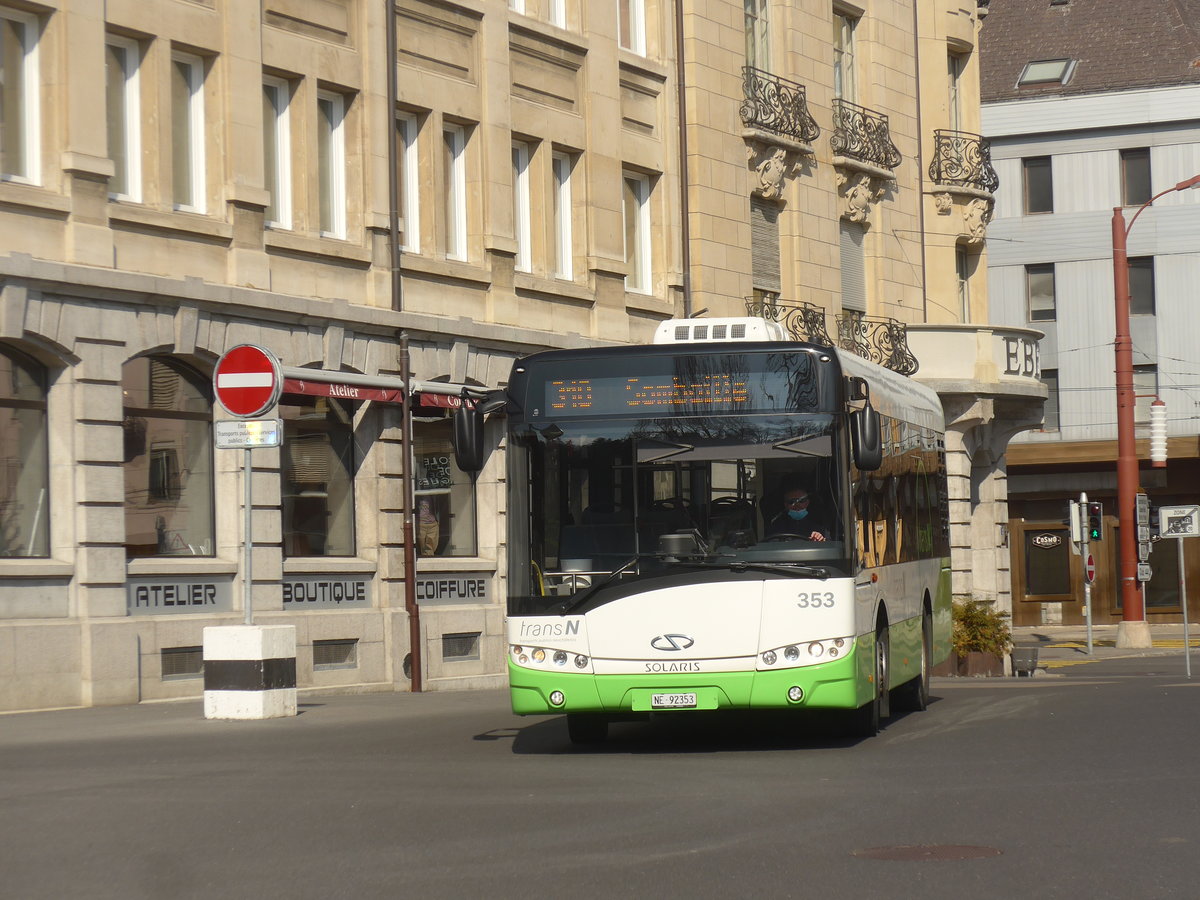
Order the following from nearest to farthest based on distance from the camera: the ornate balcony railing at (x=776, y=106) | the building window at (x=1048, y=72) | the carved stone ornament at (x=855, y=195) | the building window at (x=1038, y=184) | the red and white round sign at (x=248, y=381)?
the red and white round sign at (x=248, y=381) → the ornate balcony railing at (x=776, y=106) → the carved stone ornament at (x=855, y=195) → the building window at (x=1038, y=184) → the building window at (x=1048, y=72)

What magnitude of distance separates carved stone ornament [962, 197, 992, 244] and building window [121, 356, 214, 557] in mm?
21024

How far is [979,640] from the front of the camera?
1176 inches

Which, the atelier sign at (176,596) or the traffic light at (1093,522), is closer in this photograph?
the atelier sign at (176,596)

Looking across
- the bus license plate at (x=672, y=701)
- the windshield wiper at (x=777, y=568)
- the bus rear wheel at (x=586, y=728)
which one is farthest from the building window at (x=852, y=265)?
the bus license plate at (x=672, y=701)

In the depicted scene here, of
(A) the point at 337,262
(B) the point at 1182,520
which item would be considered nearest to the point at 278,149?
(A) the point at 337,262

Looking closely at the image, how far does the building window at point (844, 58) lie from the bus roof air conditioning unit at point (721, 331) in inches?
815

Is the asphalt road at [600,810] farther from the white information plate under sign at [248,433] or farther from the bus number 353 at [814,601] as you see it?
the white information plate under sign at [248,433]

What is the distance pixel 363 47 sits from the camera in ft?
80.1

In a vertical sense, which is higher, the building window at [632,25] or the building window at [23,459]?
the building window at [632,25]

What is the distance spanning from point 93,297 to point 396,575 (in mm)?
5818

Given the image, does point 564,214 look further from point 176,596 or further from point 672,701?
point 672,701

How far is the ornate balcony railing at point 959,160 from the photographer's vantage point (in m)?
39.2

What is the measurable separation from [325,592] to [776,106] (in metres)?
13.4

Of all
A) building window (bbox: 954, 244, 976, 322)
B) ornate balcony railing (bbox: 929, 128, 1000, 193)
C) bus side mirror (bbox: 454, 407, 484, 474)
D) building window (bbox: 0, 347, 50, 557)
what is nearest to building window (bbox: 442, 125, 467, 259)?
building window (bbox: 0, 347, 50, 557)
